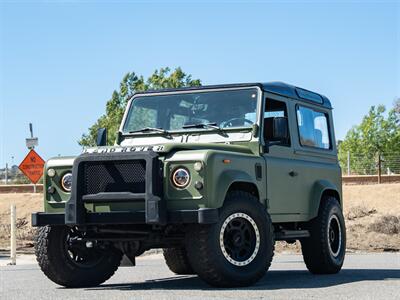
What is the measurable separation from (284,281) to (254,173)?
4.85 ft

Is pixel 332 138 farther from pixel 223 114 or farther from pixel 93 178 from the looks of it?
pixel 93 178

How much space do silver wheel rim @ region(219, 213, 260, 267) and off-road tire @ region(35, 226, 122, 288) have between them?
5.58 ft

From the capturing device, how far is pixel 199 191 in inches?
380

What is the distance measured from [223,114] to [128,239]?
220 centimetres

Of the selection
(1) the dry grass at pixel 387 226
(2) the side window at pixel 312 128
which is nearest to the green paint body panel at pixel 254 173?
(2) the side window at pixel 312 128

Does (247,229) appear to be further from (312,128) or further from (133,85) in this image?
(133,85)

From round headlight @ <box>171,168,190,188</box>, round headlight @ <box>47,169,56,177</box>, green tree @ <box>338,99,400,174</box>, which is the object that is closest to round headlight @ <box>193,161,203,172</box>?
round headlight @ <box>171,168,190,188</box>

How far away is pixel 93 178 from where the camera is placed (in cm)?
1002

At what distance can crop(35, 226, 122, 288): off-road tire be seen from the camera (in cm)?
1050

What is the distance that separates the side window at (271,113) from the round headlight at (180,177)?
1.78m

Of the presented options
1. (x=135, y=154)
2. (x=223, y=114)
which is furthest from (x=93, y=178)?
(x=223, y=114)

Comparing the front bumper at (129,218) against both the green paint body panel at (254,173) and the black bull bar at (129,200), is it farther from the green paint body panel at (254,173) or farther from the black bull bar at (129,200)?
the green paint body panel at (254,173)

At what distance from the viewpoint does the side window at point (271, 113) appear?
11.2 metres

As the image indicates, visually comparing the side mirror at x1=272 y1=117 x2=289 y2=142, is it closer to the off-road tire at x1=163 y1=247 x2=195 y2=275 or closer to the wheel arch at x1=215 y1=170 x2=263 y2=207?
the wheel arch at x1=215 y1=170 x2=263 y2=207
